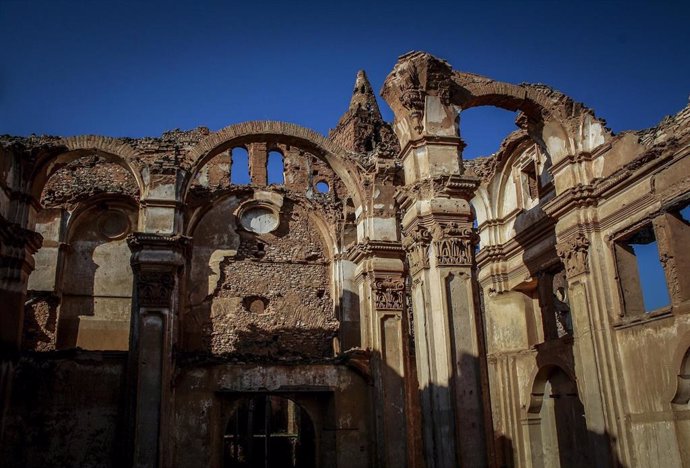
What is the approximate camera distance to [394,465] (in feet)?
46.2

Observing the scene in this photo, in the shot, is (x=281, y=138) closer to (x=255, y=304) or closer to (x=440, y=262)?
(x=255, y=304)

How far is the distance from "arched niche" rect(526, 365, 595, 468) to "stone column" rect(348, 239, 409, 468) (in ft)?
9.20

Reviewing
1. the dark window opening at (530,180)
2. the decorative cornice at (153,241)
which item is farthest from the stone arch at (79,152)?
the dark window opening at (530,180)

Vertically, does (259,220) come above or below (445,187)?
above

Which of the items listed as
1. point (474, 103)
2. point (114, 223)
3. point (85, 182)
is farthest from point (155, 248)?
point (85, 182)

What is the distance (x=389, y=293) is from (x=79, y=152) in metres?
7.65

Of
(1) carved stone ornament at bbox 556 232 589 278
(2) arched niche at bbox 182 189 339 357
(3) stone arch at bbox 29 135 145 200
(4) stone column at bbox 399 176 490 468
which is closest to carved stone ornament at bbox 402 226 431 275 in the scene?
(4) stone column at bbox 399 176 490 468

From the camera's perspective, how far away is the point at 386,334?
49.4 feet

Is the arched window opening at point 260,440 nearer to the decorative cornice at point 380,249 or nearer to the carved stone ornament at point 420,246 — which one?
the decorative cornice at point 380,249

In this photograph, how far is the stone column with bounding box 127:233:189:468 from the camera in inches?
492

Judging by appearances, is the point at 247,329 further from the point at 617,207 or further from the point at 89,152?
the point at 617,207

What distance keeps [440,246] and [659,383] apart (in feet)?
13.9

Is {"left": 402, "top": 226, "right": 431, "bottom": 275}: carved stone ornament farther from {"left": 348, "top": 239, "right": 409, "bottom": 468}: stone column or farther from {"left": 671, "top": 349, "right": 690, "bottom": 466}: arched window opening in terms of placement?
{"left": 348, "top": 239, "right": 409, "bottom": 468}: stone column

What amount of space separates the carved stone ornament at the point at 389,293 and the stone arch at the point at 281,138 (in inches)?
77.5
